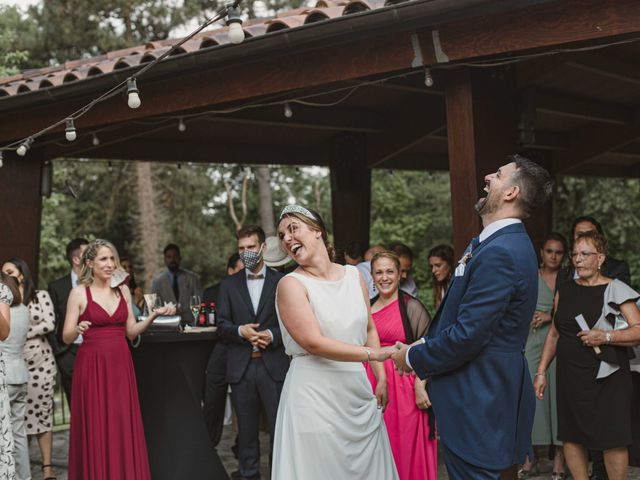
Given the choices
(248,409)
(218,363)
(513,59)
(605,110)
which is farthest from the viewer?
(605,110)

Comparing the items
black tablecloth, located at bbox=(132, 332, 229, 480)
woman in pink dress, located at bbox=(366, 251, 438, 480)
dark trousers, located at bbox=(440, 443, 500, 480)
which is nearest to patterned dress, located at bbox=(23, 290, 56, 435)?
black tablecloth, located at bbox=(132, 332, 229, 480)

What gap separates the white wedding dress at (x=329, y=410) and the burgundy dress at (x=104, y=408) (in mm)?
2142

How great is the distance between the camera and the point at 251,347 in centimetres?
635

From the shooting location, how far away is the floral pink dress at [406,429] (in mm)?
5633

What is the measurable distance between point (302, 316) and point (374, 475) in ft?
3.12

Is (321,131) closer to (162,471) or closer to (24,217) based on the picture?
(24,217)

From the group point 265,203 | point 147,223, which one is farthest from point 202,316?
point 147,223

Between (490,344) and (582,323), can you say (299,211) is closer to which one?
(490,344)

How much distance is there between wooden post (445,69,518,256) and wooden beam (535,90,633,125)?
2.32 metres

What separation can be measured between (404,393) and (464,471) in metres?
2.02

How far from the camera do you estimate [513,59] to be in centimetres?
535

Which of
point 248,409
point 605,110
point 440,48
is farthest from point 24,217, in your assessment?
point 605,110

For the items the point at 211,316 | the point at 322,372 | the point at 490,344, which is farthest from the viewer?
the point at 211,316

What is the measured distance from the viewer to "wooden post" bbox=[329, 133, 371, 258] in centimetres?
997
